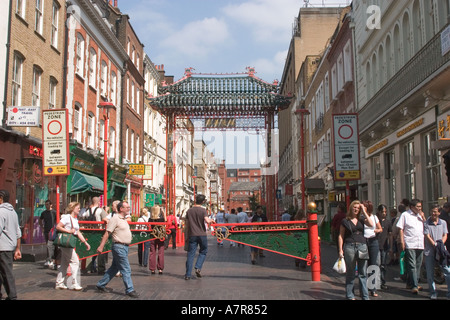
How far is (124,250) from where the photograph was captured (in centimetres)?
872

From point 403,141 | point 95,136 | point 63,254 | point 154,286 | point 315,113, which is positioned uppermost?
point 315,113

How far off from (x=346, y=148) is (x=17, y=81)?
454 inches

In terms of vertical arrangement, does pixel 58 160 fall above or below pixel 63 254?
above

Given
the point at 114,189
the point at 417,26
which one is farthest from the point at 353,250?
the point at 114,189

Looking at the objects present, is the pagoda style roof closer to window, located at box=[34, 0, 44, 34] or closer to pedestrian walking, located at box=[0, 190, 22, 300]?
window, located at box=[34, 0, 44, 34]

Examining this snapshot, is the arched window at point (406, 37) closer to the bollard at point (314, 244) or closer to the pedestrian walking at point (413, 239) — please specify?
the bollard at point (314, 244)

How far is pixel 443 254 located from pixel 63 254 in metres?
7.02

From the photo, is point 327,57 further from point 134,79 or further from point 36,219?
point 36,219

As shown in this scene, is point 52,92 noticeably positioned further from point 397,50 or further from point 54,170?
point 397,50

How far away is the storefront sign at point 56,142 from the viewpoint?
13.0 meters

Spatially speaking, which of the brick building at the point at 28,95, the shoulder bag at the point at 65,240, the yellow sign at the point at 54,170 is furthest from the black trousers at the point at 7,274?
the brick building at the point at 28,95

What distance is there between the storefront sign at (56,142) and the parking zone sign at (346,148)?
744cm

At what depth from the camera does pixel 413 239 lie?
29.4 feet

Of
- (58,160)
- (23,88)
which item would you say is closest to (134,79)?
(23,88)
